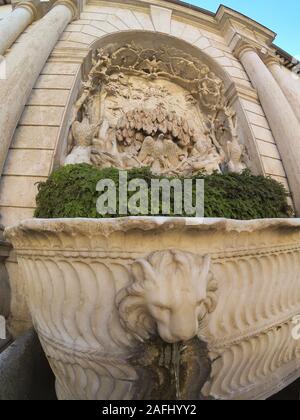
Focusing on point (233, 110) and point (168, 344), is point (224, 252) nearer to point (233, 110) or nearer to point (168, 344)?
point (168, 344)

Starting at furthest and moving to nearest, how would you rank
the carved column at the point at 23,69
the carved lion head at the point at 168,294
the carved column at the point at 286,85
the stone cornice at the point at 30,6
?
1. the carved column at the point at 286,85
2. the stone cornice at the point at 30,6
3. the carved column at the point at 23,69
4. the carved lion head at the point at 168,294

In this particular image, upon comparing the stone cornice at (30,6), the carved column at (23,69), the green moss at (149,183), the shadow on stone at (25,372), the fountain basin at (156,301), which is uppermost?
the stone cornice at (30,6)

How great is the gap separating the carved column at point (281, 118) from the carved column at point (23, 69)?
179 inches

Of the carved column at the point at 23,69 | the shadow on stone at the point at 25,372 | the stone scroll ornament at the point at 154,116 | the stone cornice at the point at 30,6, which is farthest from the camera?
the stone cornice at the point at 30,6

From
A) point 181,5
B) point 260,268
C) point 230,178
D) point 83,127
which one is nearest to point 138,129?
point 83,127

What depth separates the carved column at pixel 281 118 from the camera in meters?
4.04

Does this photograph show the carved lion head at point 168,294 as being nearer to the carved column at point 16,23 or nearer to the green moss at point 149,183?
the green moss at point 149,183

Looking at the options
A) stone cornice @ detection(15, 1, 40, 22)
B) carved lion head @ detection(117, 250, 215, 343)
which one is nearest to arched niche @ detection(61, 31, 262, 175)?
stone cornice @ detection(15, 1, 40, 22)

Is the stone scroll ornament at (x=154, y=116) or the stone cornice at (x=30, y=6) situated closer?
the stone scroll ornament at (x=154, y=116)

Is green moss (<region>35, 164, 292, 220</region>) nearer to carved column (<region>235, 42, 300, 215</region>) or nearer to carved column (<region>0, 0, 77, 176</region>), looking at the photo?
carved column (<region>0, 0, 77, 176</region>)

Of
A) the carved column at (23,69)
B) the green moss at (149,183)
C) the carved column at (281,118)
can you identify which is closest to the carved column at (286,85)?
the carved column at (281,118)

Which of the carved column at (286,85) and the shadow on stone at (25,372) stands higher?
the carved column at (286,85)

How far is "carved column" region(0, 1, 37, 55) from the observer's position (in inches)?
160

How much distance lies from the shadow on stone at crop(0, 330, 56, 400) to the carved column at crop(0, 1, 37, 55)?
4.63 meters
